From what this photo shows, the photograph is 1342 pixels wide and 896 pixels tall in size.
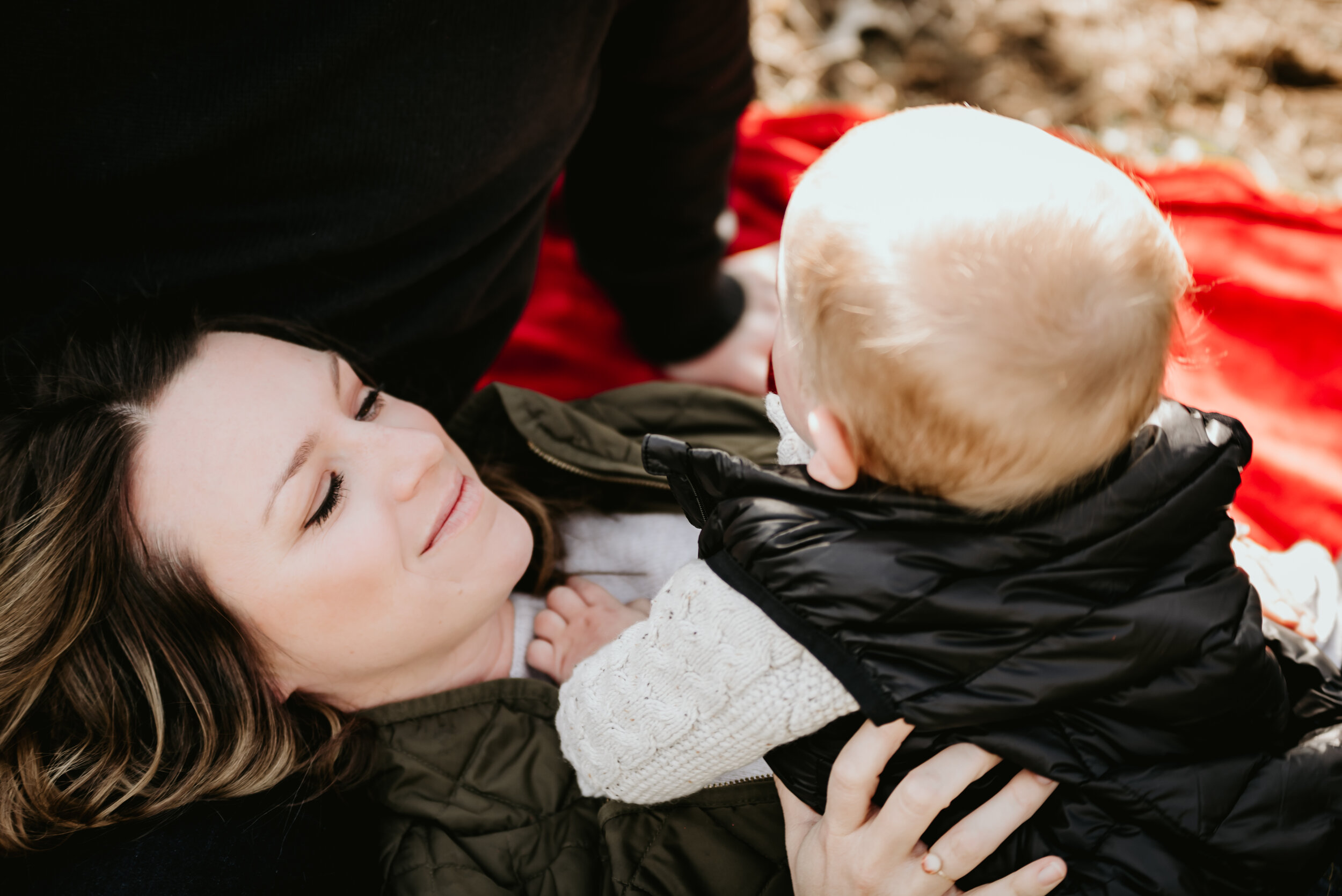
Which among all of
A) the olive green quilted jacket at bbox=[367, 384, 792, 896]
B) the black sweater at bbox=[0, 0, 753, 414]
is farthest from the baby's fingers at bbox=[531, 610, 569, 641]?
the black sweater at bbox=[0, 0, 753, 414]

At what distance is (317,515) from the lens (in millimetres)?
1170

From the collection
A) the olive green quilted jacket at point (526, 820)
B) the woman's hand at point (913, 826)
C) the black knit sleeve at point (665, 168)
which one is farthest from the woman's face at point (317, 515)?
the black knit sleeve at point (665, 168)

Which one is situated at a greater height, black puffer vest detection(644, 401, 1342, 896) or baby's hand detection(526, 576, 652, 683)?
black puffer vest detection(644, 401, 1342, 896)

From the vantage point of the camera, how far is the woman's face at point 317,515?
114 cm

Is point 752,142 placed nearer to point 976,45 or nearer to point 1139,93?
point 976,45

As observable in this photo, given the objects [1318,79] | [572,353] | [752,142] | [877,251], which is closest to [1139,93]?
[1318,79]

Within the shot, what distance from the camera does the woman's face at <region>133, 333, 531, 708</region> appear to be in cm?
114

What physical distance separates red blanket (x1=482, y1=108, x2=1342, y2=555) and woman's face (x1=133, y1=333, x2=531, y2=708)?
86cm

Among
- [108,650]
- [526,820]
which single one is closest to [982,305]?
[526,820]

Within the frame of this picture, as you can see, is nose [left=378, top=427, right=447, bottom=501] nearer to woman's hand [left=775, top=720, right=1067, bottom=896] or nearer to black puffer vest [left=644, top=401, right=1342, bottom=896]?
black puffer vest [left=644, top=401, right=1342, bottom=896]

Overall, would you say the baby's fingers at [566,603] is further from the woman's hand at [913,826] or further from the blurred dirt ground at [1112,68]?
the blurred dirt ground at [1112,68]

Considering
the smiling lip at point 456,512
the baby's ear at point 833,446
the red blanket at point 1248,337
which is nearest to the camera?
the baby's ear at point 833,446

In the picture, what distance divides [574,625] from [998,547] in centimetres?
79

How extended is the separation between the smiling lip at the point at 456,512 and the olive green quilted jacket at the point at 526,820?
28 cm
